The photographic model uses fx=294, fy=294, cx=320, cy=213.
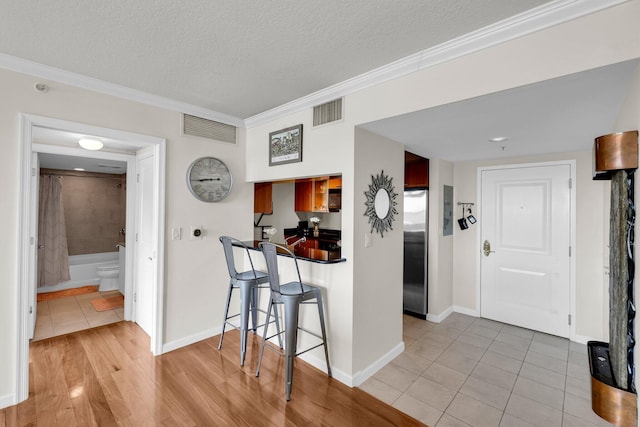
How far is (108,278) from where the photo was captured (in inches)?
191

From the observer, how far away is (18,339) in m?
2.15

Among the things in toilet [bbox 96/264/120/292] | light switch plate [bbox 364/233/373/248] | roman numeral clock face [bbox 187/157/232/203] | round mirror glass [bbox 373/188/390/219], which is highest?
roman numeral clock face [bbox 187/157/232/203]

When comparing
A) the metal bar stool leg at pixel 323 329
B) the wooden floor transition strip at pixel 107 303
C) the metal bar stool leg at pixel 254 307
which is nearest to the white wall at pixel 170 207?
the metal bar stool leg at pixel 254 307

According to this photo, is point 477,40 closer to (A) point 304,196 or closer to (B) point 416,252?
(B) point 416,252

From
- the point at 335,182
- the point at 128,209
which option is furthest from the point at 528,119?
the point at 128,209

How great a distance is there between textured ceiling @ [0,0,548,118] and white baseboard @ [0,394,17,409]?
240cm

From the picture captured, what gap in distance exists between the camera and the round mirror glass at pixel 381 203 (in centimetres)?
266

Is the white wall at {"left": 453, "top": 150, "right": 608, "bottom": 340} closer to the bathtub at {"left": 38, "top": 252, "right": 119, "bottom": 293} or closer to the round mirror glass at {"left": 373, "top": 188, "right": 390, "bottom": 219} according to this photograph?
the round mirror glass at {"left": 373, "top": 188, "right": 390, "bottom": 219}

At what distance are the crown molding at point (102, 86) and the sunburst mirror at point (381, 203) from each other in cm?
184

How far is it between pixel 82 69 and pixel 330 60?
188 cm

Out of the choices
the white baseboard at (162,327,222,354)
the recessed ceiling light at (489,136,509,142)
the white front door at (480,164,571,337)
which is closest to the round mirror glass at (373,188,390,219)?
the recessed ceiling light at (489,136,509,142)

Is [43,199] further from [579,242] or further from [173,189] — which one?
[579,242]

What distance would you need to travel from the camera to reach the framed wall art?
112 inches

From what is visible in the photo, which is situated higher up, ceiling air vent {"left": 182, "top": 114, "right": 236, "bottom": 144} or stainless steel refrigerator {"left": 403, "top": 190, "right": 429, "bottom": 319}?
ceiling air vent {"left": 182, "top": 114, "right": 236, "bottom": 144}
